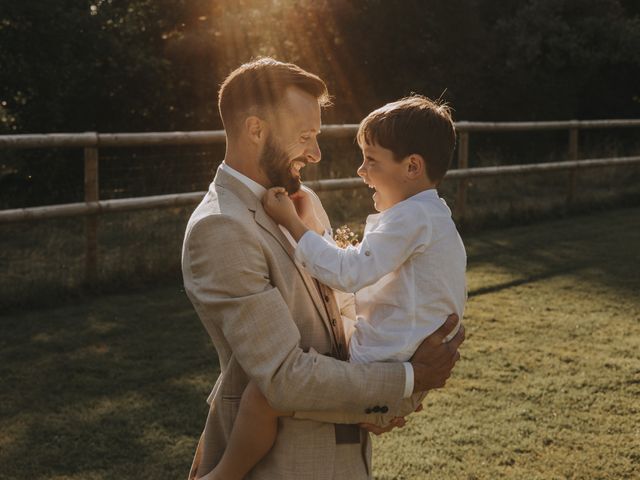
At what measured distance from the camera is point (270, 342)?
1.75 metres

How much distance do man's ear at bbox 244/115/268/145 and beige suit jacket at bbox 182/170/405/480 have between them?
0.35 feet

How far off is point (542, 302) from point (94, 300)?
3.33m

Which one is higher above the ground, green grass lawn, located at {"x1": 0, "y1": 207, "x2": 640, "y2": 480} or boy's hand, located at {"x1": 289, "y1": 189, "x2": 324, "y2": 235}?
boy's hand, located at {"x1": 289, "y1": 189, "x2": 324, "y2": 235}

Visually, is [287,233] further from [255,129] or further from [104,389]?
[104,389]

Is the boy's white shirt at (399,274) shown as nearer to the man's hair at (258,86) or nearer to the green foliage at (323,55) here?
the man's hair at (258,86)

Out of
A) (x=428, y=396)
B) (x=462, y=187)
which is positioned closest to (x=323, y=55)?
(x=462, y=187)

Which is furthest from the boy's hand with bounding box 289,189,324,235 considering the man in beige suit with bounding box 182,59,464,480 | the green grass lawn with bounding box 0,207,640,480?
the green grass lawn with bounding box 0,207,640,480

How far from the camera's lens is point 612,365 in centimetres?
484

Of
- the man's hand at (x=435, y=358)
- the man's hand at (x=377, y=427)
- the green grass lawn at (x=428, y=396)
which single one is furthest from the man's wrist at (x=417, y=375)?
the green grass lawn at (x=428, y=396)

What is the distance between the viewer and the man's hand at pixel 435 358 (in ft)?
6.43

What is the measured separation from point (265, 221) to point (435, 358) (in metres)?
0.51

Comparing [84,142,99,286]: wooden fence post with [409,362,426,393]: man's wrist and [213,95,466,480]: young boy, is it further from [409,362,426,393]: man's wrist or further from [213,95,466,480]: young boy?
[409,362,426,393]: man's wrist

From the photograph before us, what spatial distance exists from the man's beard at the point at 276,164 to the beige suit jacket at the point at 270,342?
0.08 m

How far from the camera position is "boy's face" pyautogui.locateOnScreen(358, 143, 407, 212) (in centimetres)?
215
